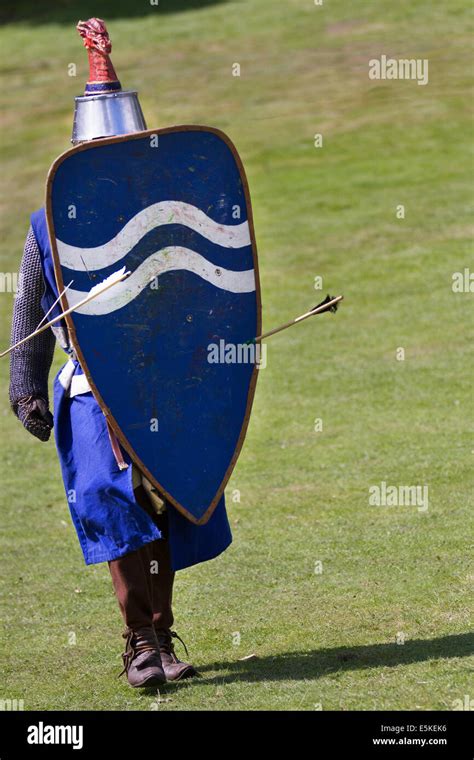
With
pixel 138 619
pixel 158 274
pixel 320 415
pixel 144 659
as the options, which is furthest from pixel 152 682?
pixel 320 415

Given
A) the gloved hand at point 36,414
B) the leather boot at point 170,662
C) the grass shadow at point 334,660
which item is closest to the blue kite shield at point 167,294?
the gloved hand at point 36,414

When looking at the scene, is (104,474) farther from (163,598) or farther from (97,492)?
(163,598)

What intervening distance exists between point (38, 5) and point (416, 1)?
843cm

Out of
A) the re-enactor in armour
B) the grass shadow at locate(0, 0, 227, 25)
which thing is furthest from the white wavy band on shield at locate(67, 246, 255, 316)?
the grass shadow at locate(0, 0, 227, 25)

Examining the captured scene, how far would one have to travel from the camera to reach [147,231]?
4742mm

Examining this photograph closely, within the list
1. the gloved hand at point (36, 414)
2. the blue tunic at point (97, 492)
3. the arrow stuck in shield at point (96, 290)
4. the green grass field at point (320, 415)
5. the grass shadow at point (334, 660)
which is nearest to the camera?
the arrow stuck in shield at point (96, 290)

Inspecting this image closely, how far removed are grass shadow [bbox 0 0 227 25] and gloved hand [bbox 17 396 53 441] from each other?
22.8 meters

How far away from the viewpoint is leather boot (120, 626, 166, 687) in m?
4.75

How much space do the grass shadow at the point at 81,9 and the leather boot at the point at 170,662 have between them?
23.1m

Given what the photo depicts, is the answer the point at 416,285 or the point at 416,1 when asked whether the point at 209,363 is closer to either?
the point at 416,285

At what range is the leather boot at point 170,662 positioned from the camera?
16.1 feet

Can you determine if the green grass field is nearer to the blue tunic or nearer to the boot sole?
the boot sole

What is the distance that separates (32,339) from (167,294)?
536 mm

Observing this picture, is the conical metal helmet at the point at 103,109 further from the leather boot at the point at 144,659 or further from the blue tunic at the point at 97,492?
the leather boot at the point at 144,659
